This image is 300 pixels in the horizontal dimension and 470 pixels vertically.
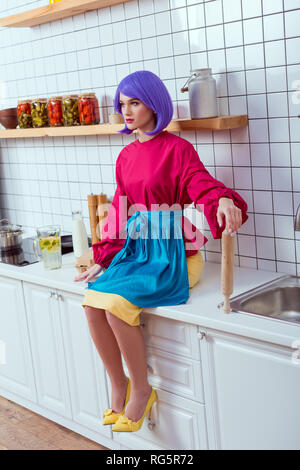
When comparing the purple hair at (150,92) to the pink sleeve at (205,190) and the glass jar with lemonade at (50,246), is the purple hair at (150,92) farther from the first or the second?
the glass jar with lemonade at (50,246)

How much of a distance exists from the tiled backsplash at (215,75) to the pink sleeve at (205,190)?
213 millimetres

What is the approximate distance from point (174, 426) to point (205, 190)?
81 centimetres

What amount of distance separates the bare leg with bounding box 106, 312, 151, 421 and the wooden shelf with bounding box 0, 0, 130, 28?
129cm

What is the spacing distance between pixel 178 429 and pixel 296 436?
0.47m

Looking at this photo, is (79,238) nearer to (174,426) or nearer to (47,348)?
(47,348)

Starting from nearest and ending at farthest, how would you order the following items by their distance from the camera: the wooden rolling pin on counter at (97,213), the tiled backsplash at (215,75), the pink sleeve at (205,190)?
the pink sleeve at (205,190) < the tiled backsplash at (215,75) < the wooden rolling pin on counter at (97,213)

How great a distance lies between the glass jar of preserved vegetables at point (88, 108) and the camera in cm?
255

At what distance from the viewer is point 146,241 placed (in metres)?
2.08

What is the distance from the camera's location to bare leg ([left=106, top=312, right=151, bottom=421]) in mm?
1934

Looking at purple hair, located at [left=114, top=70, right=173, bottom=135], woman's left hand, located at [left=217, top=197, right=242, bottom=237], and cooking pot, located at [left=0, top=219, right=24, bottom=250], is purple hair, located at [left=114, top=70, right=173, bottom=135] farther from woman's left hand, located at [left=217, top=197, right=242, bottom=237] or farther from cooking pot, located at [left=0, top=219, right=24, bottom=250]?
cooking pot, located at [left=0, top=219, right=24, bottom=250]

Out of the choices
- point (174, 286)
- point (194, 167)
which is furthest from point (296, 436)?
point (194, 167)

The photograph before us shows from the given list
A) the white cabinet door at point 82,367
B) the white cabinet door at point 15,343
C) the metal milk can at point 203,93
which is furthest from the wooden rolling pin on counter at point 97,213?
the metal milk can at point 203,93

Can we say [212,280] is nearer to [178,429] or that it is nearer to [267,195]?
[267,195]

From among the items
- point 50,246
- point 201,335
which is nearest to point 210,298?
point 201,335
